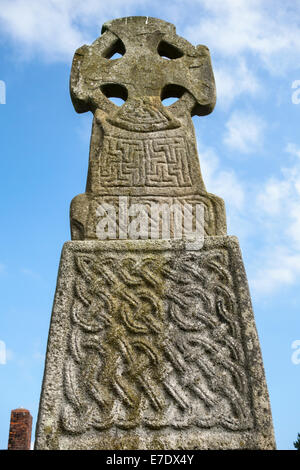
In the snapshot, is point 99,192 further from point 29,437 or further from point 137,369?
point 29,437

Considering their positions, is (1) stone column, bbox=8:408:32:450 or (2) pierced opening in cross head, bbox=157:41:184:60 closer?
(2) pierced opening in cross head, bbox=157:41:184:60

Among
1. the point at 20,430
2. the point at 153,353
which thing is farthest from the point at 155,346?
the point at 20,430

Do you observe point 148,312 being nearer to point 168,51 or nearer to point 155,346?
point 155,346

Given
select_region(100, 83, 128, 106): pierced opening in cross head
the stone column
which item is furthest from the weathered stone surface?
the stone column

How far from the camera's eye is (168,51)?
3961 millimetres

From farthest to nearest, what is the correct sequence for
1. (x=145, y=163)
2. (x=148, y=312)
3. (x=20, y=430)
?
(x=20, y=430) < (x=145, y=163) < (x=148, y=312)

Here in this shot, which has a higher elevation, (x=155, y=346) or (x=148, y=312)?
(x=148, y=312)

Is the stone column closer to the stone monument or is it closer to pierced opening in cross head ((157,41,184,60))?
the stone monument

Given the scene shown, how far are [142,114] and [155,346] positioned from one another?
1.84 meters

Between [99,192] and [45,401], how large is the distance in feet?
4.72

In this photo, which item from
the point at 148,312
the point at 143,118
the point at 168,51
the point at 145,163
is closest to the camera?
the point at 148,312

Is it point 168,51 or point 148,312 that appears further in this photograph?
point 168,51

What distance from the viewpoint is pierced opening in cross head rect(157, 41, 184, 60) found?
388 centimetres

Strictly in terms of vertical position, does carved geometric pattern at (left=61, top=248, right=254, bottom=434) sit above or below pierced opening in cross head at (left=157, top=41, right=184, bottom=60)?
below
